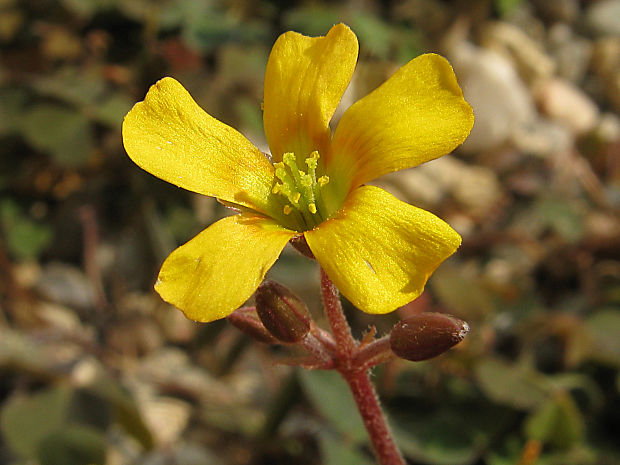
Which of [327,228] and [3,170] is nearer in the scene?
[327,228]

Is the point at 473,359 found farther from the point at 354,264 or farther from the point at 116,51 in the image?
the point at 116,51

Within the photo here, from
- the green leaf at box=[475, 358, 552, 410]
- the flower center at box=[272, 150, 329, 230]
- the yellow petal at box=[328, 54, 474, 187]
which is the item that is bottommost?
the green leaf at box=[475, 358, 552, 410]

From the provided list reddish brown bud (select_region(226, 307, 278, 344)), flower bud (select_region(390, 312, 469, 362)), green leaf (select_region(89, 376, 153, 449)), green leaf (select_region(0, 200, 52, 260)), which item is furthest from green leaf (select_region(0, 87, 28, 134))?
flower bud (select_region(390, 312, 469, 362))

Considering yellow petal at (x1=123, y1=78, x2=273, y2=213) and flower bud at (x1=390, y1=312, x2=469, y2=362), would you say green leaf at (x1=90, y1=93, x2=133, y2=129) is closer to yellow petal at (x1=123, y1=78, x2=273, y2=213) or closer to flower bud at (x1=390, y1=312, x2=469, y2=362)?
yellow petal at (x1=123, y1=78, x2=273, y2=213)

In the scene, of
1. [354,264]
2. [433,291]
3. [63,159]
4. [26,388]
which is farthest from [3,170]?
[354,264]

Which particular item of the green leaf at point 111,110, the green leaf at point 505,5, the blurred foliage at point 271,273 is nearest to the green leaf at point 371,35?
the blurred foliage at point 271,273

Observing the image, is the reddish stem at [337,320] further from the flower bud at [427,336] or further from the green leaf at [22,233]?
the green leaf at [22,233]

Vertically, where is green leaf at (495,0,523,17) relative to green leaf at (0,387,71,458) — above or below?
above
